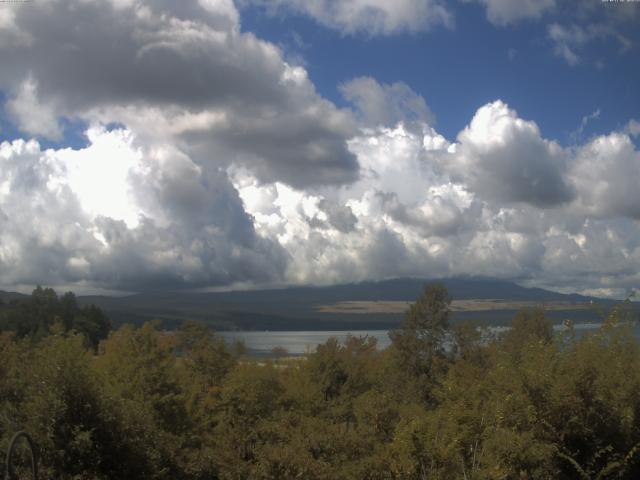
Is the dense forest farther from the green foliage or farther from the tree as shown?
the green foliage

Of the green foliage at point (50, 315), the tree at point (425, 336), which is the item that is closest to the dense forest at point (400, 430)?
the tree at point (425, 336)

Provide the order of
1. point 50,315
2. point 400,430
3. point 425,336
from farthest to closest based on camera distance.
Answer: point 50,315 < point 425,336 < point 400,430

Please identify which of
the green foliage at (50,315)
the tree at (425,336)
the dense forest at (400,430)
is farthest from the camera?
the green foliage at (50,315)

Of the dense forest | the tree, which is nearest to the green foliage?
the tree

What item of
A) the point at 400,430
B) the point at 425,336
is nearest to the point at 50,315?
the point at 425,336

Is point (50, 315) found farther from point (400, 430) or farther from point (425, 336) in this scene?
point (400, 430)

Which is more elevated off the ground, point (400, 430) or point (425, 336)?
point (400, 430)

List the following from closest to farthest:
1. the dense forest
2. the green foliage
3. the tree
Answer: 1. the dense forest
2. the tree
3. the green foliage

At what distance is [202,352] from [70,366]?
4060 cm

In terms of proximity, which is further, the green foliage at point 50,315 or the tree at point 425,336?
the green foliage at point 50,315

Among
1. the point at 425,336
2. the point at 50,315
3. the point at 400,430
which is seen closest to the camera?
the point at 400,430

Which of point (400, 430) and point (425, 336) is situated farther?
point (425, 336)

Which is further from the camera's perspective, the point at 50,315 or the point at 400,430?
the point at 50,315

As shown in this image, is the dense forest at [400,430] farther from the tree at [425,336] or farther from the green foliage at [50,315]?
the green foliage at [50,315]
